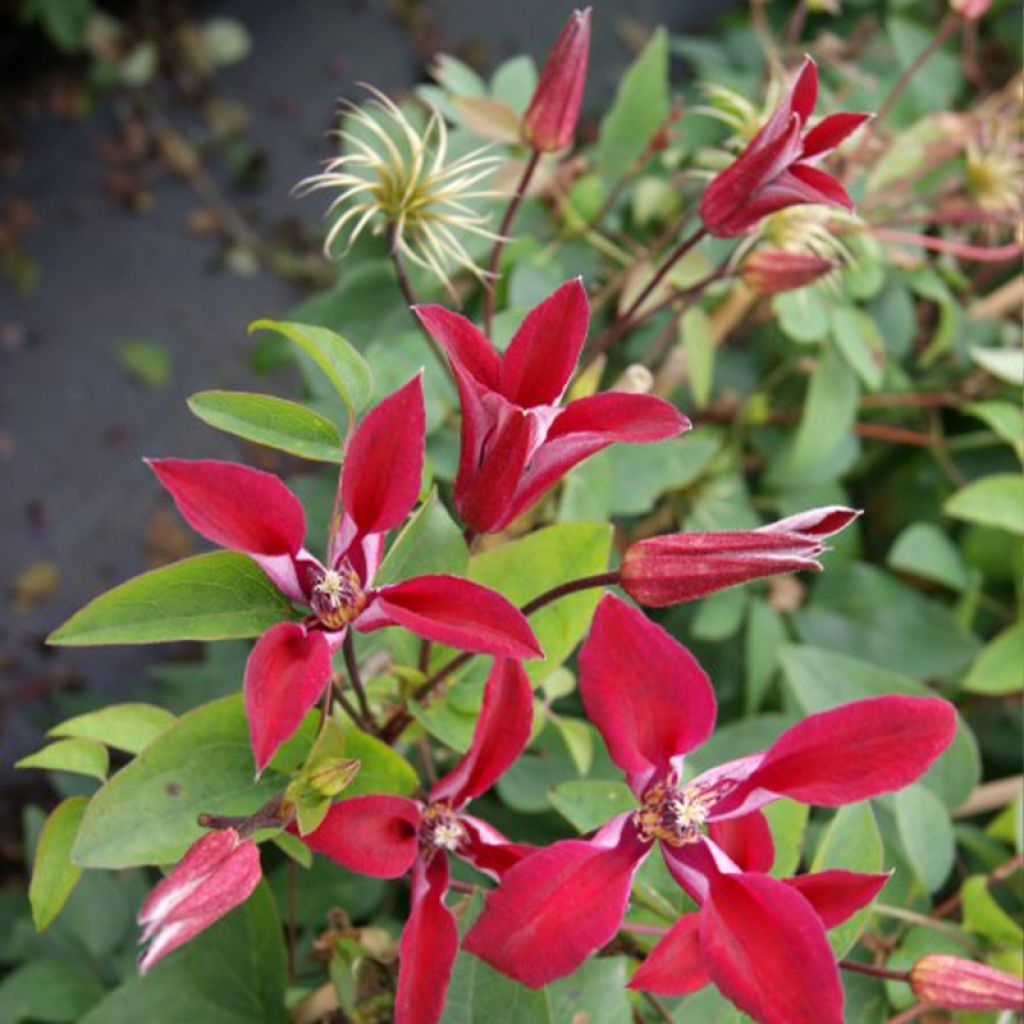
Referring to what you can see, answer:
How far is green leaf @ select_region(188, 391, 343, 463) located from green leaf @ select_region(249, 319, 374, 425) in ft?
0.04

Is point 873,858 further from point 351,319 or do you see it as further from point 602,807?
point 351,319

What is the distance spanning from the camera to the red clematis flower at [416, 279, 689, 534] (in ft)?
1.27

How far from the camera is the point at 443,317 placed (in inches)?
15.3

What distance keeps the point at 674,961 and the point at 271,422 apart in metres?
0.21

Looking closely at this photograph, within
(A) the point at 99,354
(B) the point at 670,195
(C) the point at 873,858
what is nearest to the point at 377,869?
(C) the point at 873,858

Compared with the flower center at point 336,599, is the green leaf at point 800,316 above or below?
below

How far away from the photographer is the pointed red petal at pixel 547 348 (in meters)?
0.39

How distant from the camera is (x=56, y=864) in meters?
0.43

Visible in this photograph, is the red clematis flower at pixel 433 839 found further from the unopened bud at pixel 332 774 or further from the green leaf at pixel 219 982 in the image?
the green leaf at pixel 219 982

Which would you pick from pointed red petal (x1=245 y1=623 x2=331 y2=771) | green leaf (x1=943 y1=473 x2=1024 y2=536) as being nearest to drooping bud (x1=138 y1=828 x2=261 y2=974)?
pointed red petal (x1=245 y1=623 x2=331 y2=771)

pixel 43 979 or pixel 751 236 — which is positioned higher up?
pixel 751 236

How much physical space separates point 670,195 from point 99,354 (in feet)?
2.66

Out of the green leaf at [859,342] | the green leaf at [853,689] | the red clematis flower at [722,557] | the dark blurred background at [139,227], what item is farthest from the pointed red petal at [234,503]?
the dark blurred background at [139,227]

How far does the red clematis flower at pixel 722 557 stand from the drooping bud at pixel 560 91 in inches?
9.4
